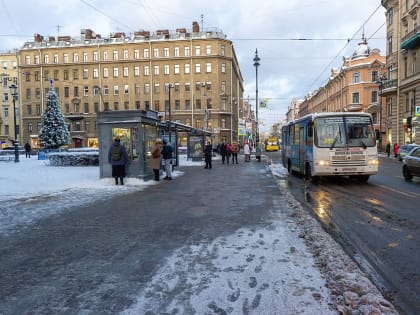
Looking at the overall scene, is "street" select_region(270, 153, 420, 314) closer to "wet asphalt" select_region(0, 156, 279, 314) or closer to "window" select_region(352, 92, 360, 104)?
"wet asphalt" select_region(0, 156, 279, 314)

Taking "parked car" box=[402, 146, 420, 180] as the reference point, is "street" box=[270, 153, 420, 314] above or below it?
below

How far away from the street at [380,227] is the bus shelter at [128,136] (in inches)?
244

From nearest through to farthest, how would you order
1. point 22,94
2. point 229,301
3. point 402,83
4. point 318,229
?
point 229,301
point 318,229
point 402,83
point 22,94

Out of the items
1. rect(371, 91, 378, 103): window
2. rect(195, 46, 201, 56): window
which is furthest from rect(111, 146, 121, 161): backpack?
rect(371, 91, 378, 103): window

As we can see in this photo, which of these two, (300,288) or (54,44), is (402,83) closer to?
(300,288)

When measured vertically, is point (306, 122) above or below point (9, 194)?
above

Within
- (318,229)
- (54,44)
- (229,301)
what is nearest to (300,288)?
(229,301)

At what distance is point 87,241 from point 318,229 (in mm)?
3867

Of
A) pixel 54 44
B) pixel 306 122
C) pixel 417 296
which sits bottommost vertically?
pixel 417 296

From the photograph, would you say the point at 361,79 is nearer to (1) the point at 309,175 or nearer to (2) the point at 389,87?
(2) the point at 389,87

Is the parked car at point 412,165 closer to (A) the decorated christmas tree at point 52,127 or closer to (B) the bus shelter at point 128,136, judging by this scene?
(B) the bus shelter at point 128,136

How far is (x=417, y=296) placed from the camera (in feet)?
12.0

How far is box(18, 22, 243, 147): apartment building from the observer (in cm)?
6744

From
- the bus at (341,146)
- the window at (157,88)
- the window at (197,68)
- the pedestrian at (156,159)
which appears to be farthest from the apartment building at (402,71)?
the window at (157,88)
